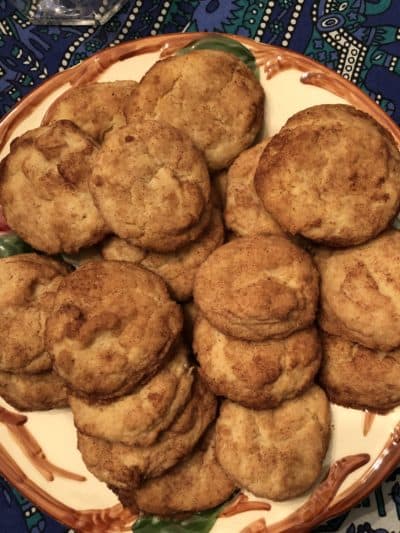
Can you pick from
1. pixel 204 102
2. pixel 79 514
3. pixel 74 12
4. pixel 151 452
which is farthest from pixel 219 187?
pixel 74 12

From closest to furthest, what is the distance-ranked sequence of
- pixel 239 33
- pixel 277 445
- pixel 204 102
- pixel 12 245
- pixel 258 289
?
1. pixel 258 289
2. pixel 277 445
3. pixel 204 102
4. pixel 12 245
5. pixel 239 33

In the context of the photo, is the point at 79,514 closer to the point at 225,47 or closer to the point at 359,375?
the point at 359,375

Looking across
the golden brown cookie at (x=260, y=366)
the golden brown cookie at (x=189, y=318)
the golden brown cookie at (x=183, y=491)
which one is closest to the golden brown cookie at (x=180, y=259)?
the golden brown cookie at (x=189, y=318)

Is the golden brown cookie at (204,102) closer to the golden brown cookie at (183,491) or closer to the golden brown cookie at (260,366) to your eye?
the golden brown cookie at (260,366)

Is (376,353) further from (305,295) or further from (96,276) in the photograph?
(96,276)

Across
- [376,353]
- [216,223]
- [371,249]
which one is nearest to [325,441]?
[376,353]

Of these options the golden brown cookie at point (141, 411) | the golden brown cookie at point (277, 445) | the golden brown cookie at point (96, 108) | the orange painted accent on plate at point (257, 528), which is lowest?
the orange painted accent on plate at point (257, 528)

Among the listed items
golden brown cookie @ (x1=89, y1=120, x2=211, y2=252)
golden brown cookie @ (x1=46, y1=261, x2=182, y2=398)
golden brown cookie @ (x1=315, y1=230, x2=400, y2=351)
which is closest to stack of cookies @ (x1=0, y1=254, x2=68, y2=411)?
golden brown cookie @ (x1=46, y1=261, x2=182, y2=398)
